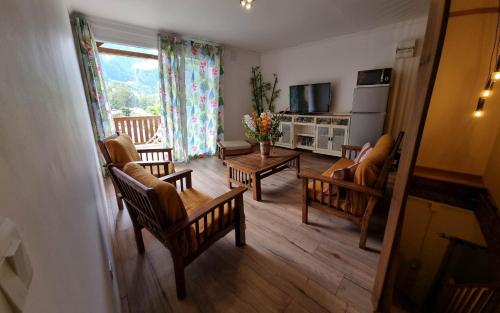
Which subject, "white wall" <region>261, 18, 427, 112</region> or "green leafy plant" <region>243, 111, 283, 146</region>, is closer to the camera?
"green leafy plant" <region>243, 111, 283, 146</region>

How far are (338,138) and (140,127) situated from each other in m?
4.47

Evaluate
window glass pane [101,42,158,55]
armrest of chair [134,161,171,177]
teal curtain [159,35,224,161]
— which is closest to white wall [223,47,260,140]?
teal curtain [159,35,224,161]

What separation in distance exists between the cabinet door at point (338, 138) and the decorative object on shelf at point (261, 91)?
1849 millimetres

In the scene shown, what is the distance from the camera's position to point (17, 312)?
200mm

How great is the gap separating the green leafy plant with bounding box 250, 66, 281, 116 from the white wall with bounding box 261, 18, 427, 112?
171 mm

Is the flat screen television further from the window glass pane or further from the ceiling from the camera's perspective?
the window glass pane

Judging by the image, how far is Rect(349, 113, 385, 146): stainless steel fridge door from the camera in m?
3.32

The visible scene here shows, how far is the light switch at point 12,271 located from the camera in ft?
0.58

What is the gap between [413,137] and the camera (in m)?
0.87

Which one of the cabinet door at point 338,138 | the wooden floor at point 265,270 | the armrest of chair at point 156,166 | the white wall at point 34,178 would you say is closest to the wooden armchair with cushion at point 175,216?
the wooden floor at point 265,270

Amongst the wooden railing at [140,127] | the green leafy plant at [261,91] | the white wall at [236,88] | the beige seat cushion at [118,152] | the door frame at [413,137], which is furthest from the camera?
the green leafy plant at [261,91]

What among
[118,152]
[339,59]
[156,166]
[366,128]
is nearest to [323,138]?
[366,128]

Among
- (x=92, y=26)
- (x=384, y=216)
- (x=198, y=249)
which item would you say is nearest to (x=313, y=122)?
(x=384, y=216)

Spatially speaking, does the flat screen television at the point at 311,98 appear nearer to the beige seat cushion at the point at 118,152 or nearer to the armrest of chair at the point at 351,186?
the armrest of chair at the point at 351,186
